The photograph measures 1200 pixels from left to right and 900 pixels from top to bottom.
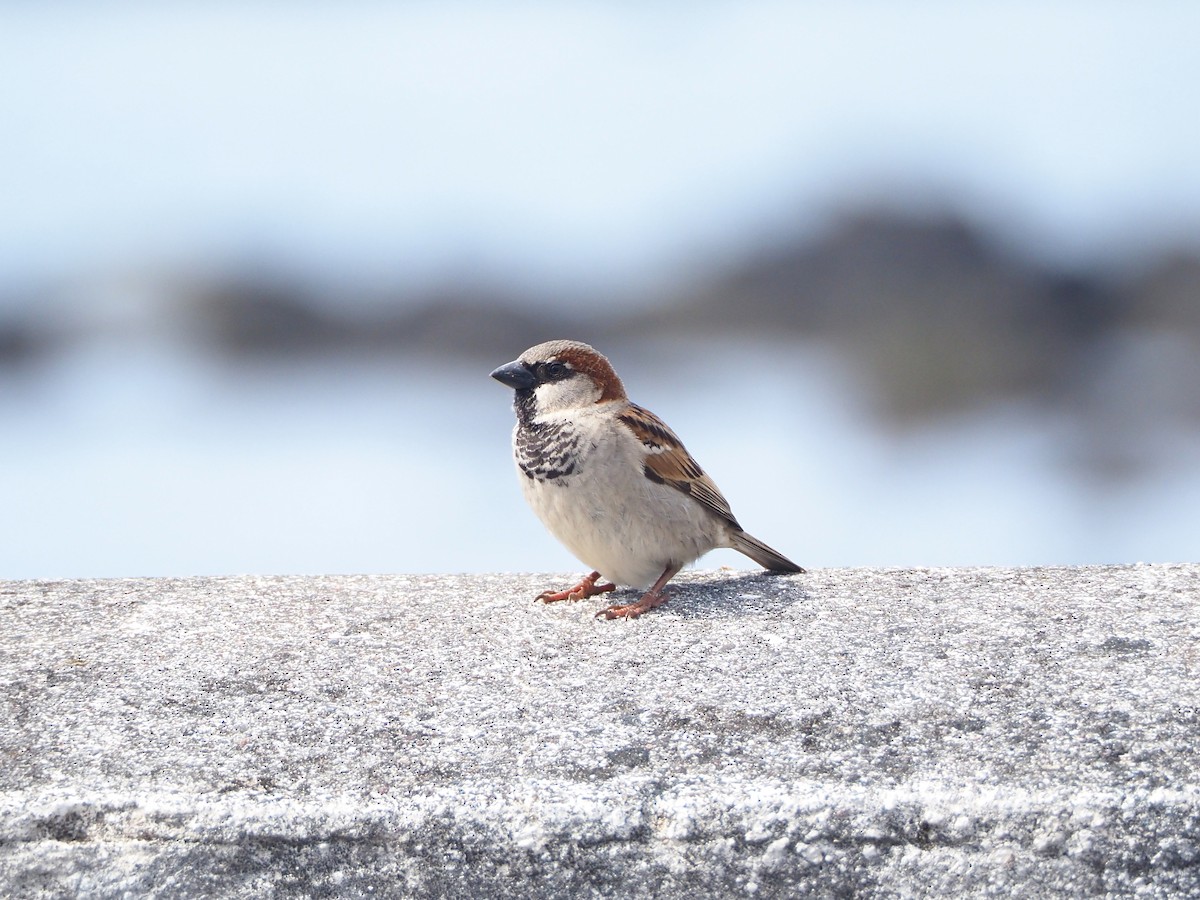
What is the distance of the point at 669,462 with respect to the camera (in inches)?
127

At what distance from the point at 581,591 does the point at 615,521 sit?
231mm

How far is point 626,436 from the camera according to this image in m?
3.18

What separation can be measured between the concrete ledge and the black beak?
2.43 feet

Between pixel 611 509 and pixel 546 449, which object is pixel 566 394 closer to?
pixel 546 449

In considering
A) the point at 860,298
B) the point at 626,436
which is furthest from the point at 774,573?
the point at 860,298

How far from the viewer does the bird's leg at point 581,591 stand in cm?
317

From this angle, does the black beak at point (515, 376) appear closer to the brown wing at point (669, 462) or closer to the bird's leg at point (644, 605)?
the brown wing at point (669, 462)

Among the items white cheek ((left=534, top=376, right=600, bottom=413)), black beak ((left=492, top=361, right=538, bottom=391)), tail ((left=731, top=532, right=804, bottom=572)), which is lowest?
tail ((left=731, top=532, right=804, bottom=572))

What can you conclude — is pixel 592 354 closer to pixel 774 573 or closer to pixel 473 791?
pixel 774 573

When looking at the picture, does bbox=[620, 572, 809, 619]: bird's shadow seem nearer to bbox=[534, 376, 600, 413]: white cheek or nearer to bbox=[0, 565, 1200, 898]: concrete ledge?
bbox=[0, 565, 1200, 898]: concrete ledge

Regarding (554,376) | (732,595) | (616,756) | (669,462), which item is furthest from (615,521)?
(616,756)

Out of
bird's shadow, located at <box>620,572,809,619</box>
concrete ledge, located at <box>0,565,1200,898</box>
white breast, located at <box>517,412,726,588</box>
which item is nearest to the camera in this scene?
concrete ledge, located at <box>0,565,1200,898</box>

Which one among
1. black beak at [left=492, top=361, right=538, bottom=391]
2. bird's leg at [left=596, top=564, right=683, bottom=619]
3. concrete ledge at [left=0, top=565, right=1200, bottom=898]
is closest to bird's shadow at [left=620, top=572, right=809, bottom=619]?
bird's leg at [left=596, top=564, right=683, bottom=619]

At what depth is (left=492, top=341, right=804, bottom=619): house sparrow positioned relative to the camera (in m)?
3.13
